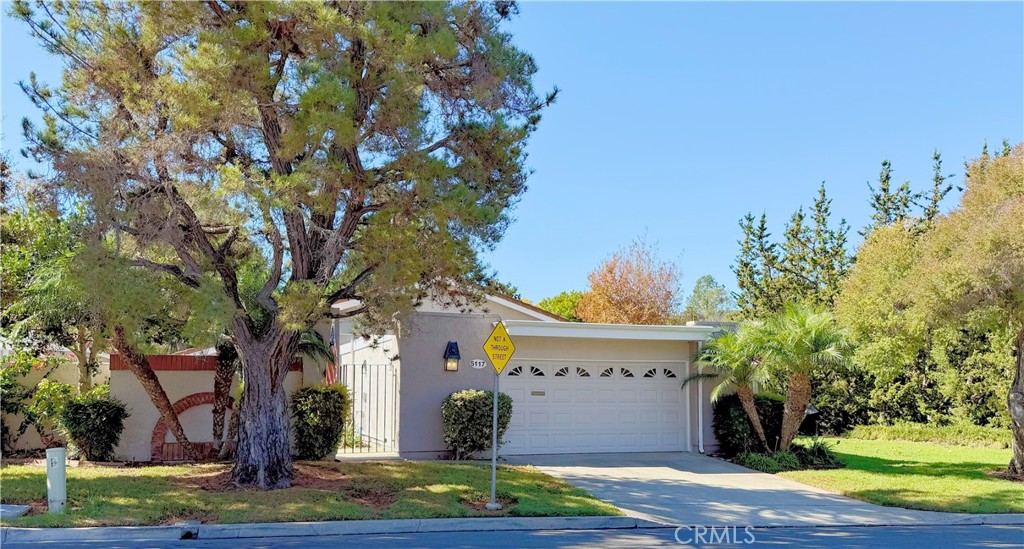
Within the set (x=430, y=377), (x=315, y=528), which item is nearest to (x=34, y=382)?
(x=430, y=377)

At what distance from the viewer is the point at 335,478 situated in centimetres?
1240

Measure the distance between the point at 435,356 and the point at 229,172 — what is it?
6912 millimetres

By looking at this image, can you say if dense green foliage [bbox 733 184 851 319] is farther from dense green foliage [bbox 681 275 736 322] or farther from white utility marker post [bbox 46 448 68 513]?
white utility marker post [bbox 46 448 68 513]

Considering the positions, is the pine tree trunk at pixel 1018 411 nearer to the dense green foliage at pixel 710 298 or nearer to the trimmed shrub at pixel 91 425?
the trimmed shrub at pixel 91 425

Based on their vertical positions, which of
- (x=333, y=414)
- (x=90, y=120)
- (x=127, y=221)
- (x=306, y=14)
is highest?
(x=306, y=14)

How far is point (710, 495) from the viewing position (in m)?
12.7

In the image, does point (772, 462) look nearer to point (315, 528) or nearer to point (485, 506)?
point (485, 506)

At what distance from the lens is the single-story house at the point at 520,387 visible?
47.3 ft

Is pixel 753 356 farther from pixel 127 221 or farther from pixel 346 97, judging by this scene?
pixel 127 221

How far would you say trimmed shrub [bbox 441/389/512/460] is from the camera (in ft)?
50.0

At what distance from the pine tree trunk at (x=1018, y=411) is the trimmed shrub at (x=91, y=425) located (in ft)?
52.7

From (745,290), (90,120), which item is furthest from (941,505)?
(745,290)

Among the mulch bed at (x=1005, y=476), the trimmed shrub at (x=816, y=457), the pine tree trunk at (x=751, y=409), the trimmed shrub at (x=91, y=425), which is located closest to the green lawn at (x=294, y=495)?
the trimmed shrub at (x=91, y=425)

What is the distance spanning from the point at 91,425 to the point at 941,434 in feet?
71.5
